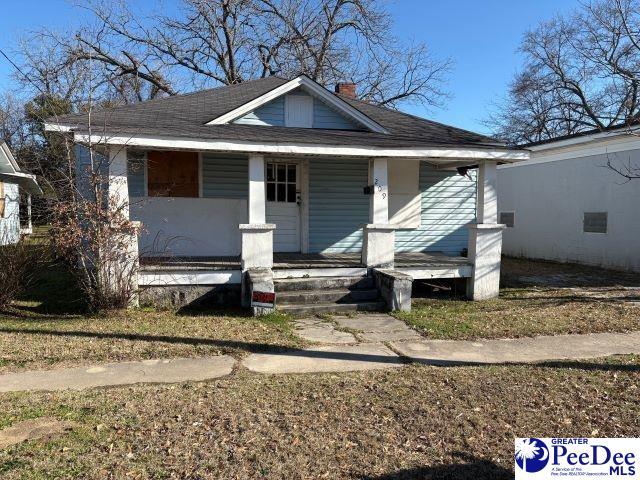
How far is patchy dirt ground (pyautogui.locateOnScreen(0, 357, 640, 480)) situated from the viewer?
2.85 m

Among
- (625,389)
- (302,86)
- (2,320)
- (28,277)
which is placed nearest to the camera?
(625,389)

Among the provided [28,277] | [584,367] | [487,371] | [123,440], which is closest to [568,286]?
[584,367]

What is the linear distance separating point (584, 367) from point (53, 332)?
6057 millimetres

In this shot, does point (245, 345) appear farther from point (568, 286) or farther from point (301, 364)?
point (568, 286)

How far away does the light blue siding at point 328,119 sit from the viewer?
9.36 meters

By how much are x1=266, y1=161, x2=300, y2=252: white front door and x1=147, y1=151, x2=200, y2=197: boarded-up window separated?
5.18 feet

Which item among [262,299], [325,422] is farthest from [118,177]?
[325,422]

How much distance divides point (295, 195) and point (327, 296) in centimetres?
329

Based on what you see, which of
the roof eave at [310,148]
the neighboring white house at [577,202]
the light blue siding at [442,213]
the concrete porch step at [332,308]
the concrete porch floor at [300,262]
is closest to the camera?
the roof eave at [310,148]

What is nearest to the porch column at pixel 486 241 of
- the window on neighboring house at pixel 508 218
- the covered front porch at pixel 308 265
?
the covered front porch at pixel 308 265

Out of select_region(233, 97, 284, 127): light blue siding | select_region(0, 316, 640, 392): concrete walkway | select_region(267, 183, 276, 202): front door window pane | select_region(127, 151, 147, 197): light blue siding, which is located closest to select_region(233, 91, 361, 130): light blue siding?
select_region(233, 97, 284, 127): light blue siding

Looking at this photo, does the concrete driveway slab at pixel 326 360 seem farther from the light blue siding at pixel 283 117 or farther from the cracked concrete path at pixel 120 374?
the light blue siding at pixel 283 117

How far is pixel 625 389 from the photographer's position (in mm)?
4133

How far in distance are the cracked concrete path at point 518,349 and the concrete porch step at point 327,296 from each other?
209 cm
